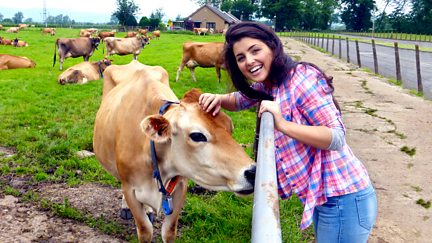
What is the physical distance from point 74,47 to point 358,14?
78231 mm

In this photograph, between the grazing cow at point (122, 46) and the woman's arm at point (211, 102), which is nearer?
the woman's arm at point (211, 102)

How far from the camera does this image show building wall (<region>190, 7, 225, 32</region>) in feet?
244

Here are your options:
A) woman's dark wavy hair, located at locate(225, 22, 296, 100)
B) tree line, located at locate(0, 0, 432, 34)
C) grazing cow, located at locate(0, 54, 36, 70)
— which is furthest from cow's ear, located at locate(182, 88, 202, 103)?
tree line, located at locate(0, 0, 432, 34)

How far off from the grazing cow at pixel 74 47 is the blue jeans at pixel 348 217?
16.9 metres

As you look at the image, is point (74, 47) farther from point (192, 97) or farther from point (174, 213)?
point (192, 97)

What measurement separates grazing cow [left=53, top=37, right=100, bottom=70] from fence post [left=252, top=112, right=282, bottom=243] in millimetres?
17296

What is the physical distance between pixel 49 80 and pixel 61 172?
8.34 m

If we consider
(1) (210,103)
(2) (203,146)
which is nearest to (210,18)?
(1) (210,103)

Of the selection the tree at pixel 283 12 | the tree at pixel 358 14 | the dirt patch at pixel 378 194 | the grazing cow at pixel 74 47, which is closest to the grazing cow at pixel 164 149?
the dirt patch at pixel 378 194

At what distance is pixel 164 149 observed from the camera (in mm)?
2773

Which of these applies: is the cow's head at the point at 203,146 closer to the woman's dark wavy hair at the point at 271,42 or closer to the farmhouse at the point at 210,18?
the woman's dark wavy hair at the point at 271,42

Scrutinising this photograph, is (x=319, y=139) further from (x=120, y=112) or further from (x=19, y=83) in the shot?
(x=19, y=83)

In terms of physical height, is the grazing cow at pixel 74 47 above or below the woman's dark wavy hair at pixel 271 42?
above

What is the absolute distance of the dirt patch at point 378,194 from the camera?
12.0ft
